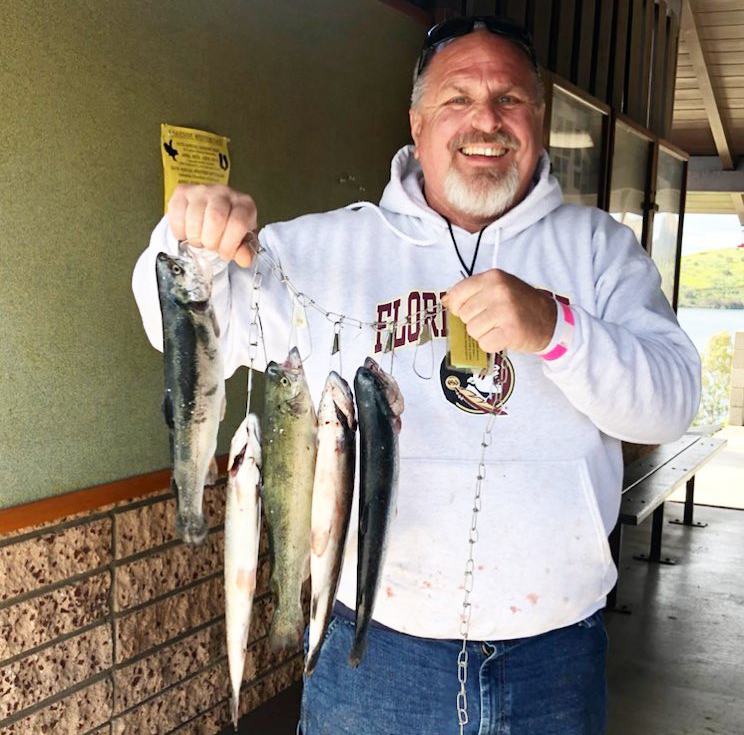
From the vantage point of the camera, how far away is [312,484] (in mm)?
1363

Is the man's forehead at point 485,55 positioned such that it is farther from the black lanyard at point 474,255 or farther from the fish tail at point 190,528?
the fish tail at point 190,528

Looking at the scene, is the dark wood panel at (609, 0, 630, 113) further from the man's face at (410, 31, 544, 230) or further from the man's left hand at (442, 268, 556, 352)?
the man's left hand at (442, 268, 556, 352)

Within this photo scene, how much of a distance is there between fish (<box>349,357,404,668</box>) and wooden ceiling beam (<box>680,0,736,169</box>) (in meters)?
6.77

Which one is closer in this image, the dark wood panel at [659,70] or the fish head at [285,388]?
the fish head at [285,388]

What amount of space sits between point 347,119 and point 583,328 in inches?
96.6

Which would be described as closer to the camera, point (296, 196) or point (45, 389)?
point (45, 389)

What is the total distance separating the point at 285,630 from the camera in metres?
1.38

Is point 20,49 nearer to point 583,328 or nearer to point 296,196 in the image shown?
point 296,196

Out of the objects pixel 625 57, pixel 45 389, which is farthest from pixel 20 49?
pixel 625 57

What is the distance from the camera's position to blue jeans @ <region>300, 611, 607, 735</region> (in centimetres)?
175

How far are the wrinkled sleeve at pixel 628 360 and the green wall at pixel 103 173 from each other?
1560 millimetres

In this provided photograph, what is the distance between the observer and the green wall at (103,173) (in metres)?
2.48

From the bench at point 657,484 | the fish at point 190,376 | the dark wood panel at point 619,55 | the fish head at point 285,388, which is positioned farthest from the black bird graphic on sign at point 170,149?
the dark wood panel at point 619,55

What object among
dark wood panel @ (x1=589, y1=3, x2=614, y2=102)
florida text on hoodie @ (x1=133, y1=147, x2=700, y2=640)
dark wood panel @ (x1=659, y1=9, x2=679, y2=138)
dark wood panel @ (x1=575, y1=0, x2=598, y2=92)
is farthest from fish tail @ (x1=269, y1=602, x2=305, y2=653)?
dark wood panel @ (x1=659, y1=9, x2=679, y2=138)
